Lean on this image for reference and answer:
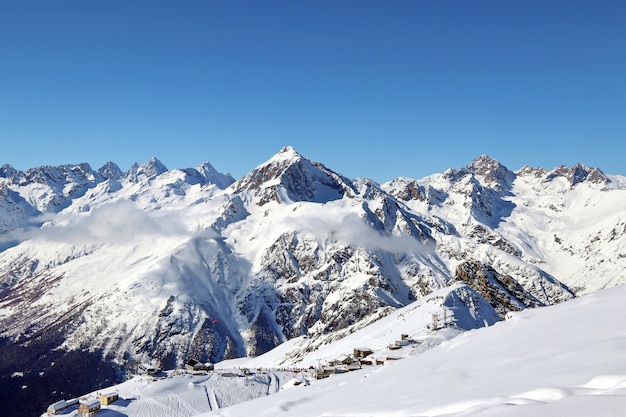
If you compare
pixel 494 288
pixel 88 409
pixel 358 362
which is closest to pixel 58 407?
pixel 88 409

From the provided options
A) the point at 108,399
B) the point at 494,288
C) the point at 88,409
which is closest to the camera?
the point at 88,409

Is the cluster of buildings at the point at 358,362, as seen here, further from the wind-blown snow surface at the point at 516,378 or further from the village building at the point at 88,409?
the wind-blown snow surface at the point at 516,378

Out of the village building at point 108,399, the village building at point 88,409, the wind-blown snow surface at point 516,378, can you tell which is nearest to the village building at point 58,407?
the village building at point 108,399

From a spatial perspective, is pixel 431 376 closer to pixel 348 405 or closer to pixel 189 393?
pixel 348 405

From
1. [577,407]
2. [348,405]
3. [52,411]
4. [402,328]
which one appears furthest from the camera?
[402,328]

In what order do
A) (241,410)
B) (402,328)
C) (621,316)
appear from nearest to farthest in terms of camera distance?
(621,316)
(241,410)
(402,328)

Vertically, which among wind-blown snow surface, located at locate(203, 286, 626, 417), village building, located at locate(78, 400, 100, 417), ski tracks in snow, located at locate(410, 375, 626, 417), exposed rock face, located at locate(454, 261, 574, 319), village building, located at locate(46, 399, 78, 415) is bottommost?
exposed rock face, located at locate(454, 261, 574, 319)

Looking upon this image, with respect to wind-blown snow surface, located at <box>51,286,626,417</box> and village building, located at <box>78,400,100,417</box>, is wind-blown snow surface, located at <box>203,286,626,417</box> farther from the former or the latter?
village building, located at <box>78,400,100,417</box>

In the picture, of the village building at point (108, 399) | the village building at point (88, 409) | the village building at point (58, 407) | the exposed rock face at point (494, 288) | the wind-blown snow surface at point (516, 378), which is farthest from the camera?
the exposed rock face at point (494, 288)

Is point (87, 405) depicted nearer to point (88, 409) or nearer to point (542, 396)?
point (88, 409)

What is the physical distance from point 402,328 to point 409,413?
96.9m

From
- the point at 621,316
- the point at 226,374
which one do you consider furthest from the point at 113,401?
the point at 621,316

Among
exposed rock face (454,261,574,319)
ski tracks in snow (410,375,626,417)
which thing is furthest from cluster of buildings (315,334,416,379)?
exposed rock face (454,261,574,319)

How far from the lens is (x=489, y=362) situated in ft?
58.8
